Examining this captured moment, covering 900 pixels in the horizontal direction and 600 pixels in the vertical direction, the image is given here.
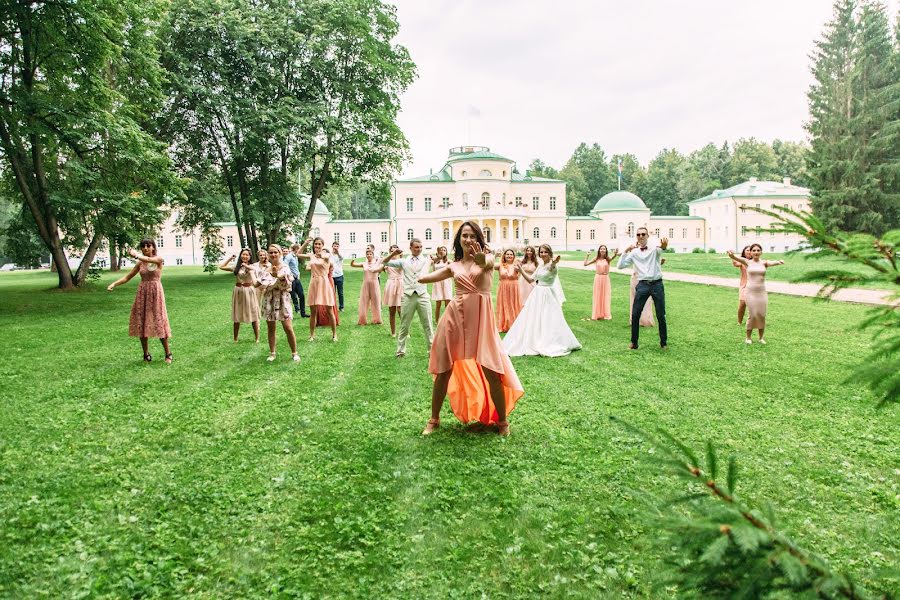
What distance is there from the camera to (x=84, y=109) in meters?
19.7

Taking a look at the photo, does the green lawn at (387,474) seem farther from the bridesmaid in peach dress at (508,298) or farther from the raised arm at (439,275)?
the bridesmaid in peach dress at (508,298)

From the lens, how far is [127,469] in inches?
206

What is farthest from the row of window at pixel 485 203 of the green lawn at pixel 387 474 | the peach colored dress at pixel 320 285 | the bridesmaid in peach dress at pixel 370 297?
the green lawn at pixel 387 474

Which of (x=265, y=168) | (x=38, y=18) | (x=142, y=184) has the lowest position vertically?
(x=142, y=184)

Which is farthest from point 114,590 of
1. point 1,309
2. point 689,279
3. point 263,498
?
point 689,279

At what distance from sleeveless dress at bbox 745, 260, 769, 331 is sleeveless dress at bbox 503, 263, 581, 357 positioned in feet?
10.6

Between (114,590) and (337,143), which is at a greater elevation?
(337,143)

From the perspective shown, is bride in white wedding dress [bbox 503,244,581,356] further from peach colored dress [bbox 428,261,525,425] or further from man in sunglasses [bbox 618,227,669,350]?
peach colored dress [bbox 428,261,525,425]

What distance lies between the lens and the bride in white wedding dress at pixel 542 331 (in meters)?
10.8

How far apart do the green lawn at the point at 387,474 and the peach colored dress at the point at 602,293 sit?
17.4ft

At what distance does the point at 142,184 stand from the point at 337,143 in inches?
448

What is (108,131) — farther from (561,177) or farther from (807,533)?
(561,177)

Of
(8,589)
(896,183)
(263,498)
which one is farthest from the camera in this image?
(896,183)

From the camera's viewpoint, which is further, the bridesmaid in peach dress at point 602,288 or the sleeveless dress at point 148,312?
the bridesmaid in peach dress at point 602,288
